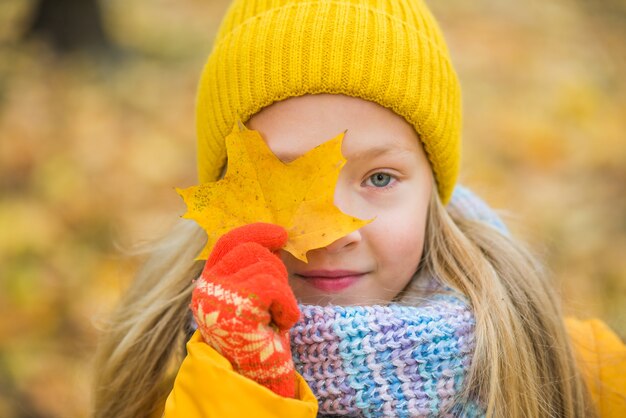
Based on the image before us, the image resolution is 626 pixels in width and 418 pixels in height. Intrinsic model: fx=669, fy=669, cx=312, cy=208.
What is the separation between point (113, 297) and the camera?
137 inches

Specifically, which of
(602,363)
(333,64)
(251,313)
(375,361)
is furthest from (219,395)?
(602,363)

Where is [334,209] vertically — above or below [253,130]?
below

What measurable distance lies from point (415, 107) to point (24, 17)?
370cm

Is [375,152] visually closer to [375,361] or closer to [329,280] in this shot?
[329,280]

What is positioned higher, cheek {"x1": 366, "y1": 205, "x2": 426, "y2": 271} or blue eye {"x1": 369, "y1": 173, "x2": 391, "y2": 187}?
blue eye {"x1": 369, "y1": 173, "x2": 391, "y2": 187}

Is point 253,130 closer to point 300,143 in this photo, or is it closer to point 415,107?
point 300,143

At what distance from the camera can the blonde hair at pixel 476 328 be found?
1.63 metres

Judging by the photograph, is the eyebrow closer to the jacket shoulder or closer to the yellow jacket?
the yellow jacket

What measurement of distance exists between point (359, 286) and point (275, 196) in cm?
32

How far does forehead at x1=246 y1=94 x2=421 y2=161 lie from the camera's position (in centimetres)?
163

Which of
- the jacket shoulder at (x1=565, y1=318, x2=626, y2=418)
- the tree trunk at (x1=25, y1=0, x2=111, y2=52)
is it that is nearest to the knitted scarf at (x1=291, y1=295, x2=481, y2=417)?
the jacket shoulder at (x1=565, y1=318, x2=626, y2=418)

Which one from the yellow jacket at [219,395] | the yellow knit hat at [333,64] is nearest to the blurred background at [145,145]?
the yellow knit hat at [333,64]

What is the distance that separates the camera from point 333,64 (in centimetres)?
168

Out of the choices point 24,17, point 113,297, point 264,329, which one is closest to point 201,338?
point 264,329
